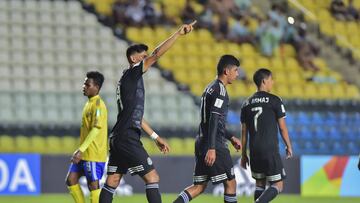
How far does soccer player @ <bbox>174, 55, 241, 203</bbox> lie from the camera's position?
9961 millimetres

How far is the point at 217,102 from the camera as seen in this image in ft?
32.8

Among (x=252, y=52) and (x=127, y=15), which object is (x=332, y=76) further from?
(x=127, y=15)

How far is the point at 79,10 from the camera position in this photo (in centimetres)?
2055

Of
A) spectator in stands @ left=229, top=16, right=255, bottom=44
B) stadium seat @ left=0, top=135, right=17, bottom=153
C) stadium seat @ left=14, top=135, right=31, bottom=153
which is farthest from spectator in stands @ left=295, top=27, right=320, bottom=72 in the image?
stadium seat @ left=0, top=135, right=17, bottom=153

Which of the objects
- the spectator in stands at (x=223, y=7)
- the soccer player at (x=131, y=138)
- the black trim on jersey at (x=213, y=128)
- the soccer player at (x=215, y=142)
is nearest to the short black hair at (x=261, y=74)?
the soccer player at (x=215, y=142)

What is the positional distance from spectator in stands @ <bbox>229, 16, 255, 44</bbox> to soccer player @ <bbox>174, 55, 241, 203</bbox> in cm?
1093

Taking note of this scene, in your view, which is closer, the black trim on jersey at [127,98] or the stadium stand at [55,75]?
the black trim on jersey at [127,98]

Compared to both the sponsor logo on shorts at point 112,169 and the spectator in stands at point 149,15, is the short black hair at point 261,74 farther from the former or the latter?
the spectator in stands at point 149,15

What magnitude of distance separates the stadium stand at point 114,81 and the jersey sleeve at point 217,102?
7624 millimetres

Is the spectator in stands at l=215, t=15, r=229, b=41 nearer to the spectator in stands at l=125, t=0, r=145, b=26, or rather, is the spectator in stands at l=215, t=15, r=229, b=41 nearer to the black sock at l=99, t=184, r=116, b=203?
the spectator in stands at l=125, t=0, r=145, b=26

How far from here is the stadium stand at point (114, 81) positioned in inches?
703

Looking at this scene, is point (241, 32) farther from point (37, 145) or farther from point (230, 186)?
point (230, 186)

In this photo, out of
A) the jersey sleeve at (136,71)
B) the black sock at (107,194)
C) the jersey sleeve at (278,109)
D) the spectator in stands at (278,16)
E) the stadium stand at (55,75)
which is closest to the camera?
the jersey sleeve at (136,71)

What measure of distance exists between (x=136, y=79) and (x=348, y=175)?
796 cm
